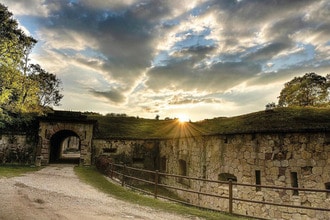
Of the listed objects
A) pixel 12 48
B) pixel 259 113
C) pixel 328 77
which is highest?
pixel 328 77

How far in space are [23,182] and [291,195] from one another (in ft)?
37.1

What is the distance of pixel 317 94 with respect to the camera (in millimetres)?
29453

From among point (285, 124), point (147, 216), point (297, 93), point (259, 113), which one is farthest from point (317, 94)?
point (147, 216)

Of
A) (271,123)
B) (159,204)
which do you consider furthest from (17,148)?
(271,123)

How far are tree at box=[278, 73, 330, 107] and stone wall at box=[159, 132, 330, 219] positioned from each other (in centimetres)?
2141

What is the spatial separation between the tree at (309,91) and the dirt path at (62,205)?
28.5 m

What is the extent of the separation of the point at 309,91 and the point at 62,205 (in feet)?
102

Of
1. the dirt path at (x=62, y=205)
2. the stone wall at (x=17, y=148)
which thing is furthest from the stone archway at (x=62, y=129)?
the dirt path at (x=62, y=205)

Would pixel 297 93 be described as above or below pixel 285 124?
above

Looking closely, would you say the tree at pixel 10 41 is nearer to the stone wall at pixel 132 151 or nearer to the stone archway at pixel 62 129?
the stone archway at pixel 62 129

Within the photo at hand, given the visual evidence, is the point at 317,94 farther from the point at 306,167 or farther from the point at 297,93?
the point at 306,167

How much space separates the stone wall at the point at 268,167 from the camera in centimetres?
980

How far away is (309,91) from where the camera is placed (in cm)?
2981

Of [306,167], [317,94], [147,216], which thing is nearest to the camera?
[147,216]
